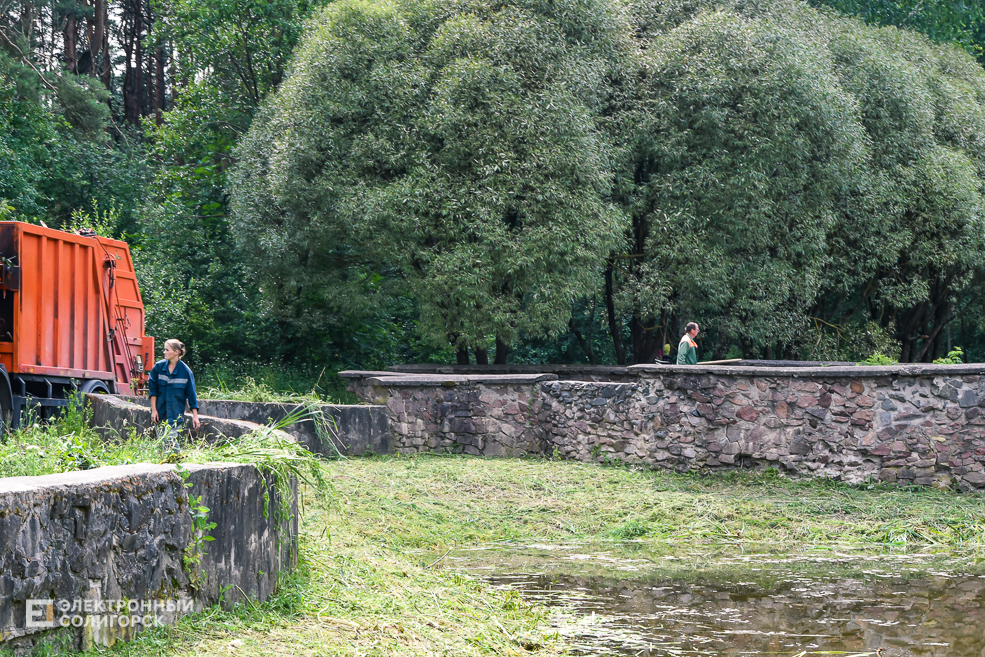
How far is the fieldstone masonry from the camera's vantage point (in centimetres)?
1105

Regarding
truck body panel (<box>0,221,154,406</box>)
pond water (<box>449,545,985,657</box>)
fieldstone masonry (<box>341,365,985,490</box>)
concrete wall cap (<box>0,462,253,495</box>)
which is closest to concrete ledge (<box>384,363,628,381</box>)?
fieldstone masonry (<box>341,365,985,490</box>)

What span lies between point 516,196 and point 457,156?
1.27 metres

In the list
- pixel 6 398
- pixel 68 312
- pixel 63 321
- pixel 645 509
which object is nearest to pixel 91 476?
pixel 645 509

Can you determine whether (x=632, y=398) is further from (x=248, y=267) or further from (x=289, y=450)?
(x=248, y=267)

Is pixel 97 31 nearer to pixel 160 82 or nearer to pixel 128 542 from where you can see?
pixel 160 82

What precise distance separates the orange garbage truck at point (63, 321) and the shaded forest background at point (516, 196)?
15.4ft

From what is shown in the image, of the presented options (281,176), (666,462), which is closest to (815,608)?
(666,462)

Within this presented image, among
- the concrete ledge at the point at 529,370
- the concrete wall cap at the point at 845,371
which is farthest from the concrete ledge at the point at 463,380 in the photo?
the concrete ledge at the point at 529,370

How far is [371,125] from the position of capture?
18.5 meters

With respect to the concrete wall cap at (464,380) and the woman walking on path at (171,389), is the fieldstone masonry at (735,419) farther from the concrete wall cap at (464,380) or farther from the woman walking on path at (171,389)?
the woman walking on path at (171,389)

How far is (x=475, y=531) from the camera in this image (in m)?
9.26

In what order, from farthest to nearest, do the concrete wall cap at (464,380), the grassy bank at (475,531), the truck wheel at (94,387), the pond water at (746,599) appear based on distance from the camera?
the concrete wall cap at (464,380), the truck wheel at (94,387), the pond water at (746,599), the grassy bank at (475,531)

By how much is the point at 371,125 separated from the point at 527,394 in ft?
23.6

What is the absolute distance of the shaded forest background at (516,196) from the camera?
59.0 ft
